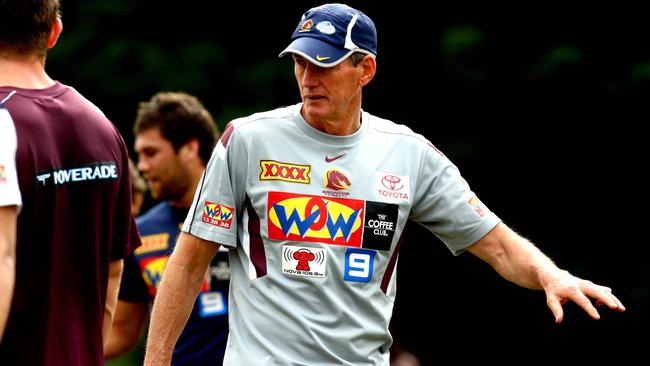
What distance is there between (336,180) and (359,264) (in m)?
0.33

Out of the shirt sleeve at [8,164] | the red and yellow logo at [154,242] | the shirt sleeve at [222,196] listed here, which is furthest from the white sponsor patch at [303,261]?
the red and yellow logo at [154,242]

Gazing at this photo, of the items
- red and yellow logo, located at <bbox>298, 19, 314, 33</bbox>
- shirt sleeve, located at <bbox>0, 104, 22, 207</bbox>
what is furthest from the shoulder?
shirt sleeve, located at <bbox>0, 104, 22, 207</bbox>

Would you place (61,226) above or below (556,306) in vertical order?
above

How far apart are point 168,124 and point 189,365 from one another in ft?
4.61

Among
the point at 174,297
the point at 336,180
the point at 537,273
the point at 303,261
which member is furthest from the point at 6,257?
the point at 537,273

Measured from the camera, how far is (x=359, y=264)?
16.3 feet

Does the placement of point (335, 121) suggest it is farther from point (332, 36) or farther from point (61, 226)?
point (61, 226)

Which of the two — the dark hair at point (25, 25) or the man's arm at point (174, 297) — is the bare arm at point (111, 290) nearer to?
the man's arm at point (174, 297)

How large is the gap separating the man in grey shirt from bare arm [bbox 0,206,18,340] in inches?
46.5

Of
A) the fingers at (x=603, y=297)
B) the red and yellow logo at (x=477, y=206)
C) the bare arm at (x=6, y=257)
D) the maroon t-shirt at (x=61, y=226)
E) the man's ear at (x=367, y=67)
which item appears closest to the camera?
the bare arm at (x=6, y=257)

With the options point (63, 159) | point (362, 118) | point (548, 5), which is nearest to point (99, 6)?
point (548, 5)

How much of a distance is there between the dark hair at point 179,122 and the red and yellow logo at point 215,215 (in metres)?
2.17

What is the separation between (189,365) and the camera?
6.35 meters

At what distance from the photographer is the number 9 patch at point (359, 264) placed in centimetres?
492
